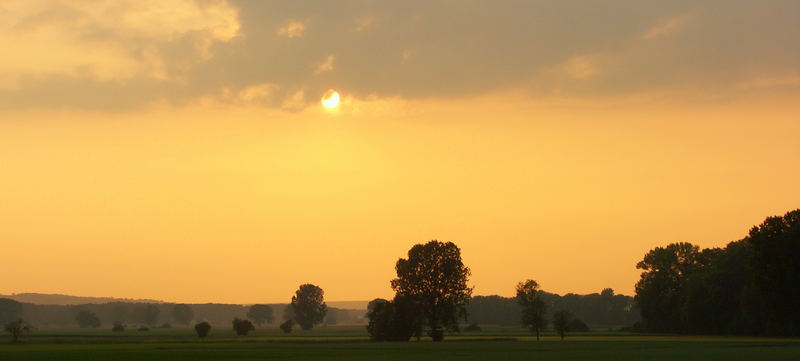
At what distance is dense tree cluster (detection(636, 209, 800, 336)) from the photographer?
98.2 m

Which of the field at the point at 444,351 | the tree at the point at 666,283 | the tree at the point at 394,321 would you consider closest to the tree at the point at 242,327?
the tree at the point at 394,321

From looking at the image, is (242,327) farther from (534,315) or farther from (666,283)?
(666,283)

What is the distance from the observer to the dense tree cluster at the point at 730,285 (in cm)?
9825

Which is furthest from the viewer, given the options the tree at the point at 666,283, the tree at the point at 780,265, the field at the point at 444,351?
the tree at the point at 666,283

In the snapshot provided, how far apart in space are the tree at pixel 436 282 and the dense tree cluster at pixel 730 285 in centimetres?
4099

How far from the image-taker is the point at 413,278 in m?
148

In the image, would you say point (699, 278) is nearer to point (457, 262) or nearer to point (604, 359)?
point (457, 262)

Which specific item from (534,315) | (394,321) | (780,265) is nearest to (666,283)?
(534,315)

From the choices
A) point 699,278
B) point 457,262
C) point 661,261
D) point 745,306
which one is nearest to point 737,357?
point 745,306

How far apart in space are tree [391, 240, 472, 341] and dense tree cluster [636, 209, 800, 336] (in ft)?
134

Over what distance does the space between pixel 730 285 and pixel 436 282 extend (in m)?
49.7

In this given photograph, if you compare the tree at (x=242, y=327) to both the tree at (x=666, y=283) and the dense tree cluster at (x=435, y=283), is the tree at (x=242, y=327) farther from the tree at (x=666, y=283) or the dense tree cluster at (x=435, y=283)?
the tree at (x=666, y=283)

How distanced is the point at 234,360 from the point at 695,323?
104 metres

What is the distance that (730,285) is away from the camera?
486 feet
